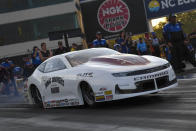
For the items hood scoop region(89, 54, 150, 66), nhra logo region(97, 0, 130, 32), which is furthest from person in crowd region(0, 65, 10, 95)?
hood scoop region(89, 54, 150, 66)

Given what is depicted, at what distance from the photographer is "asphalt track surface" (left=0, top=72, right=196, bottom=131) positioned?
664 cm

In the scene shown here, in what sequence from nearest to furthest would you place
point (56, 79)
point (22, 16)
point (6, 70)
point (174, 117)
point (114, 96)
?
point (174, 117) < point (114, 96) < point (56, 79) < point (6, 70) < point (22, 16)

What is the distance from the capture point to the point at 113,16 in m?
28.2

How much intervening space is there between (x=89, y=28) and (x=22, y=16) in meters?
17.7

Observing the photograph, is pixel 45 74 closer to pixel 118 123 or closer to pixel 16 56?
pixel 118 123

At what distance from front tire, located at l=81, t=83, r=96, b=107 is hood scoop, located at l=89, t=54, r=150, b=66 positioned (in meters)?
0.59

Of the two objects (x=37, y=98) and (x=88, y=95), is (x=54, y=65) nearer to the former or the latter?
(x=37, y=98)

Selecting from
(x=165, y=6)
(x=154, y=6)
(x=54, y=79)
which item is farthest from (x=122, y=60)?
(x=165, y=6)

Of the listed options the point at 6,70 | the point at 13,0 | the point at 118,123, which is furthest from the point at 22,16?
the point at 118,123

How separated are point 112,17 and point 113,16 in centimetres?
12

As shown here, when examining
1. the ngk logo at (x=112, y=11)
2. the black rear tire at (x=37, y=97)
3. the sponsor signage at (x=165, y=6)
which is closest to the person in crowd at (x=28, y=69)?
the black rear tire at (x=37, y=97)

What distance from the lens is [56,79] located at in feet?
33.1

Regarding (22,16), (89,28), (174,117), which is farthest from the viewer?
(22,16)

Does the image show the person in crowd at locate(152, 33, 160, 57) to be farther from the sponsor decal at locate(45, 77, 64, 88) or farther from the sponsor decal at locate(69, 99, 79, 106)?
the sponsor decal at locate(69, 99, 79, 106)
